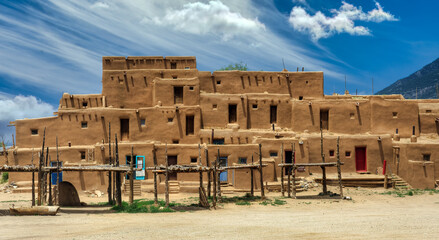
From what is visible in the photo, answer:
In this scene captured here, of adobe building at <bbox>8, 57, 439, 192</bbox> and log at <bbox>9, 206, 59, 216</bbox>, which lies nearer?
log at <bbox>9, 206, 59, 216</bbox>

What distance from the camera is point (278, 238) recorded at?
600 inches

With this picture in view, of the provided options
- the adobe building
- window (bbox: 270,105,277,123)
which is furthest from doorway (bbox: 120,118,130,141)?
window (bbox: 270,105,277,123)

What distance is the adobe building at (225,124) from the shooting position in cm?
3098

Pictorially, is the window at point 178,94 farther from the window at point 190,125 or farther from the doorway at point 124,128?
the doorway at point 124,128

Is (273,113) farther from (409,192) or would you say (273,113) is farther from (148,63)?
(409,192)

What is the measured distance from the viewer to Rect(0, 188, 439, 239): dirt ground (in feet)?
51.6

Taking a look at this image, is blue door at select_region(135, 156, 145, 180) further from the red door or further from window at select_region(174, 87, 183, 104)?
the red door

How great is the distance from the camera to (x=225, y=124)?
35.3 metres

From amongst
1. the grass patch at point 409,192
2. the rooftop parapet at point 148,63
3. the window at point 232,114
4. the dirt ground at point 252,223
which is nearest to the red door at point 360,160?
the grass patch at point 409,192

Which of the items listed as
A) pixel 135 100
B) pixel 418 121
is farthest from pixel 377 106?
pixel 135 100

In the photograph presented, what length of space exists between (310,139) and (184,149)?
9681 mm

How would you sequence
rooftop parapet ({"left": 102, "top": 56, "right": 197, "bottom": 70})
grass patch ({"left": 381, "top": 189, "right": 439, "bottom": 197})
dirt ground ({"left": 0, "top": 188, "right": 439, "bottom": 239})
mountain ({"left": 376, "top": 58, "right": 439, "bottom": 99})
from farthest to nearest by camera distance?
1. mountain ({"left": 376, "top": 58, "right": 439, "bottom": 99})
2. rooftop parapet ({"left": 102, "top": 56, "right": 197, "bottom": 70})
3. grass patch ({"left": 381, "top": 189, "right": 439, "bottom": 197})
4. dirt ground ({"left": 0, "top": 188, "right": 439, "bottom": 239})

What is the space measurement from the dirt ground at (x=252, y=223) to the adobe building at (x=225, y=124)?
6.85 metres

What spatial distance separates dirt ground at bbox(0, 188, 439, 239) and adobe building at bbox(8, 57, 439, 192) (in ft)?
22.5
